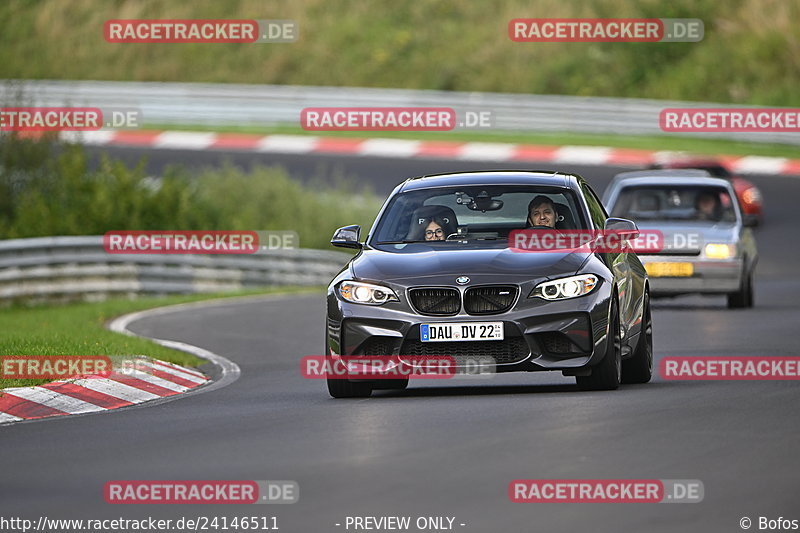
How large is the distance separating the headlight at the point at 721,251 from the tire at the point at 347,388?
10.2 m

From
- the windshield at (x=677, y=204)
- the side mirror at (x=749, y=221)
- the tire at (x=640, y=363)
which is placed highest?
the windshield at (x=677, y=204)

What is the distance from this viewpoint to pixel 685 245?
22.4 m

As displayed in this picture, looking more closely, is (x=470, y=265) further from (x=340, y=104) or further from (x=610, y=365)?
(x=340, y=104)

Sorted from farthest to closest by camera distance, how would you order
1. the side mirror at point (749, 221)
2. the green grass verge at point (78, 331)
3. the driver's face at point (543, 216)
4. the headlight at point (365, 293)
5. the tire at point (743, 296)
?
1. the tire at point (743, 296)
2. the side mirror at point (749, 221)
3. the green grass verge at point (78, 331)
4. the driver's face at point (543, 216)
5. the headlight at point (365, 293)

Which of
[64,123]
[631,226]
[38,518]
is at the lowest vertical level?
[38,518]

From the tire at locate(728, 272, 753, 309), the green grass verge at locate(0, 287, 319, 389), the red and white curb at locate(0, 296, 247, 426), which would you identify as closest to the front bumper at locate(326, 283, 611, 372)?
the red and white curb at locate(0, 296, 247, 426)

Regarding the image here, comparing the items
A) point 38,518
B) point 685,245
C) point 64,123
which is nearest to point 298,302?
point 685,245

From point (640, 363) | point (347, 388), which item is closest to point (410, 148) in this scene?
point (640, 363)

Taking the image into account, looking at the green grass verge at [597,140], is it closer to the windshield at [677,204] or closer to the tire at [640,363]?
the windshield at [677,204]

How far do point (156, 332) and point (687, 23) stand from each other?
33807 mm

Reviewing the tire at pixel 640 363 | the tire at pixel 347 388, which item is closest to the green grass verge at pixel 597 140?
the tire at pixel 640 363

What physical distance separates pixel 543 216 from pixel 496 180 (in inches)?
19.7

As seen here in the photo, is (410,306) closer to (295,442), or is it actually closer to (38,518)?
(295,442)

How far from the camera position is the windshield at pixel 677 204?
Result: 23172mm
